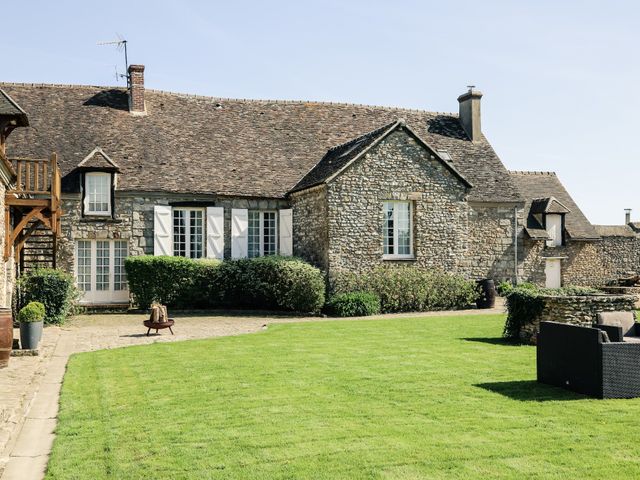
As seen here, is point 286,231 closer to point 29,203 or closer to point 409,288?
point 409,288

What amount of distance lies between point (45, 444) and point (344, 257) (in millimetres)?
15064

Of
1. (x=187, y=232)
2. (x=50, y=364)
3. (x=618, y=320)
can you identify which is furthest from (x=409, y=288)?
(x=50, y=364)

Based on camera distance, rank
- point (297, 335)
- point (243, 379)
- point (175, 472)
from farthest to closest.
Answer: point (297, 335)
point (243, 379)
point (175, 472)

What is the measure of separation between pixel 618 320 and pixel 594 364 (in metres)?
3.31

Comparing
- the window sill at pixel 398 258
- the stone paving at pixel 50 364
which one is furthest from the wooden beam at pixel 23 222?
the window sill at pixel 398 258

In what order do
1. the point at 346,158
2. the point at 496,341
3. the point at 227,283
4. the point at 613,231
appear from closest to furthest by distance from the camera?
1. the point at 496,341
2. the point at 227,283
3. the point at 346,158
4. the point at 613,231

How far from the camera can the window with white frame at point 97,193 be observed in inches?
863

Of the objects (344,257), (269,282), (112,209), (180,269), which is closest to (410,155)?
(344,257)

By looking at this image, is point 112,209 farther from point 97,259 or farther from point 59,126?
point 59,126

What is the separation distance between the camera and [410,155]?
22234mm

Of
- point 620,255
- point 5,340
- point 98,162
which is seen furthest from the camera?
point 620,255

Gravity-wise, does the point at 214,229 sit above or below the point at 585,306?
above

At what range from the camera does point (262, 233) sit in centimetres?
2378

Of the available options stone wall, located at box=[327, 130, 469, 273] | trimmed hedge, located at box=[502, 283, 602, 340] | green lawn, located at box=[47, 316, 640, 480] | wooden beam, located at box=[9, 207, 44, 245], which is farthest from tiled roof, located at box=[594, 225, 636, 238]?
wooden beam, located at box=[9, 207, 44, 245]
